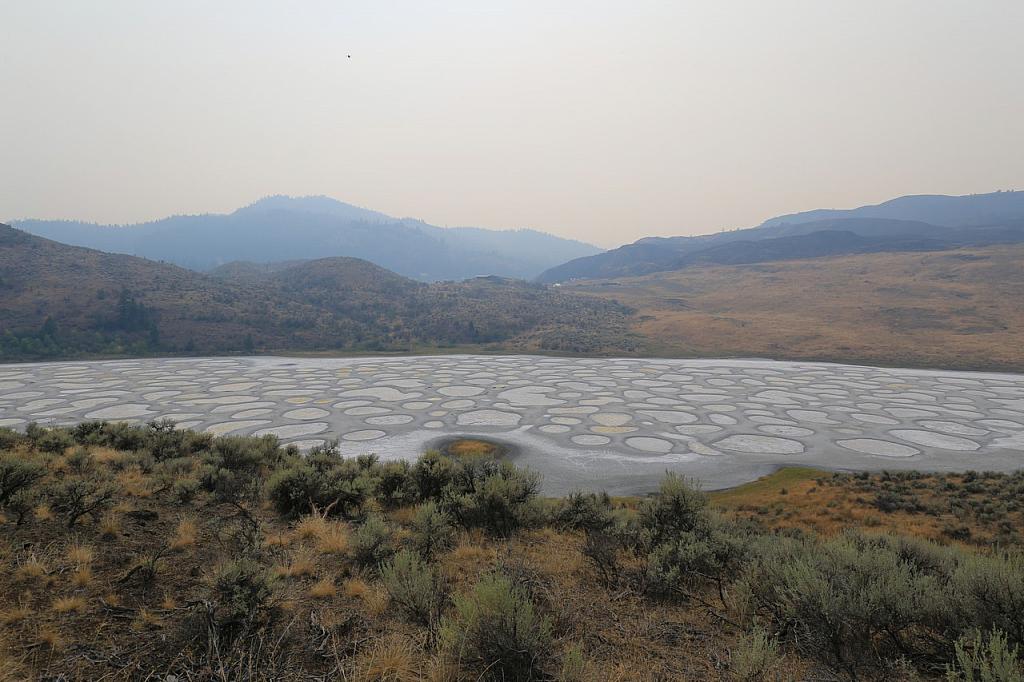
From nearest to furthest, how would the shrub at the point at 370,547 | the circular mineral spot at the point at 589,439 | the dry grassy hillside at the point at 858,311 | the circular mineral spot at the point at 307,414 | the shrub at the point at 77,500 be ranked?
the shrub at the point at 370,547
the shrub at the point at 77,500
the circular mineral spot at the point at 589,439
the circular mineral spot at the point at 307,414
the dry grassy hillside at the point at 858,311

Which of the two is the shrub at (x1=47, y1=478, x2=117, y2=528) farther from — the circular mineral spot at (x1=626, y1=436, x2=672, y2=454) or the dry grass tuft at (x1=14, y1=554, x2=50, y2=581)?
the circular mineral spot at (x1=626, y1=436, x2=672, y2=454)

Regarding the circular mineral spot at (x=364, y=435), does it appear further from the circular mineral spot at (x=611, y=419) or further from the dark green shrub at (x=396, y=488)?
the circular mineral spot at (x=611, y=419)

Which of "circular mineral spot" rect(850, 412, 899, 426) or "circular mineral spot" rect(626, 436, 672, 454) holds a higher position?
"circular mineral spot" rect(626, 436, 672, 454)

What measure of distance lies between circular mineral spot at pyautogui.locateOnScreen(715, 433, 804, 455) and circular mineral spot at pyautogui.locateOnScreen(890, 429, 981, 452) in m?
4.40

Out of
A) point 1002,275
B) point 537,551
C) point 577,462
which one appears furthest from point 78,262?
point 1002,275

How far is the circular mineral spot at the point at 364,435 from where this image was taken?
17922 millimetres

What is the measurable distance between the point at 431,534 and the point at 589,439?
12861mm

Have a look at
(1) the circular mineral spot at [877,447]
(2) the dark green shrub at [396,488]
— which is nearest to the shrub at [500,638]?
(2) the dark green shrub at [396,488]

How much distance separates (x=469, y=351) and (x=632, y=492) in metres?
38.1

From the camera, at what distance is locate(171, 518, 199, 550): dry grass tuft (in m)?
5.68

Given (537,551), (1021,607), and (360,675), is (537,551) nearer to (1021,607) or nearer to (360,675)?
(360,675)

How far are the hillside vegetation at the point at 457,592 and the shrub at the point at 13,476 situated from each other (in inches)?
1.1

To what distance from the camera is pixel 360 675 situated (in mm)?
3273

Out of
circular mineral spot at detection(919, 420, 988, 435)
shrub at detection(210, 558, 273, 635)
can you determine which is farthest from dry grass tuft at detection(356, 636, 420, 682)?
circular mineral spot at detection(919, 420, 988, 435)
